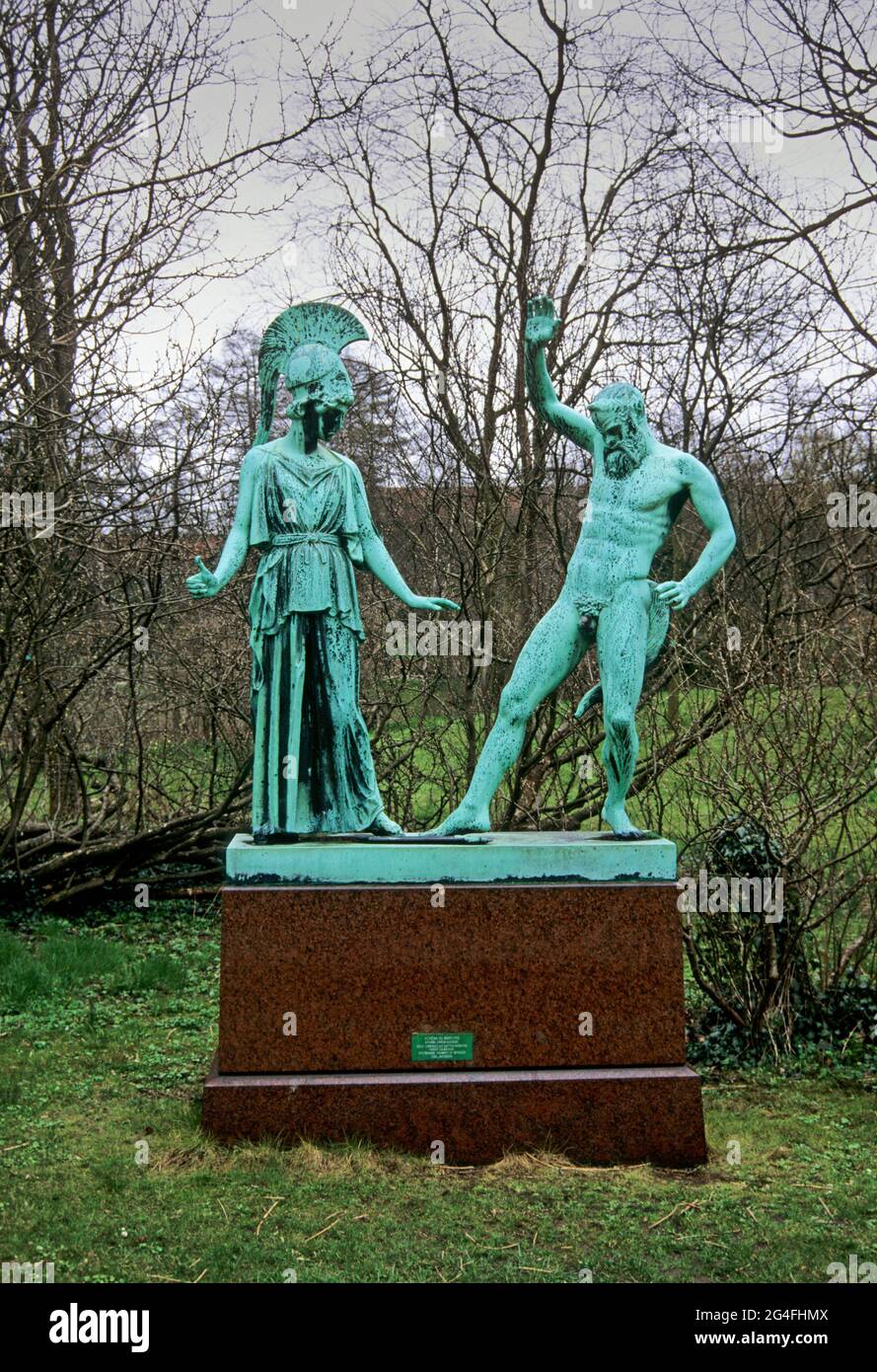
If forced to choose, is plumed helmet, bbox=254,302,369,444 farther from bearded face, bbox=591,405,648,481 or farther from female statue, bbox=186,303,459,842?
bearded face, bbox=591,405,648,481

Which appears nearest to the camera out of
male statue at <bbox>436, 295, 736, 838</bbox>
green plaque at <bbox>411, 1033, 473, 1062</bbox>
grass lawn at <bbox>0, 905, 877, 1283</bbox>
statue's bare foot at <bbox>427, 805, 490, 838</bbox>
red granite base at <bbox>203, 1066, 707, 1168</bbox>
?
grass lawn at <bbox>0, 905, 877, 1283</bbox>

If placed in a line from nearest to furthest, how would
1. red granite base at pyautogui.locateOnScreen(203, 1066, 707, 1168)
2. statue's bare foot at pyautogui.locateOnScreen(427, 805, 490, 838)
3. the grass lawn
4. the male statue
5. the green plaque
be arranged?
the grass lawn, red granite base at pyautogui.locateOnScreen(203, 1066, 707, 1168), the green plaque, the male statue, statue's bare foot at pyautogui.locateOnScreen(427, 805, 490, 838)

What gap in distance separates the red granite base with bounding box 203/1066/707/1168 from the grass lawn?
10 cm

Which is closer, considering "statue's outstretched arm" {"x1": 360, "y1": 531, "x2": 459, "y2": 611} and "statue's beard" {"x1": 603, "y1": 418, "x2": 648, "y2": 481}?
"statue's beard" {"x1": 603, "y1": 418, "x2": 648, "y2": 481}

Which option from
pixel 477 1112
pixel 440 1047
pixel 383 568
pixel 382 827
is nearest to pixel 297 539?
pixel 383 568

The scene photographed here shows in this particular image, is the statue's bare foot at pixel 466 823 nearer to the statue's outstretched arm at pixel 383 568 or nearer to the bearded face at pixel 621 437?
the statue's outstretched arm at pixel 383 568

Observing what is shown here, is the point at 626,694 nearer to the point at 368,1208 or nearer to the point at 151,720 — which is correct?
the point at 368,1208

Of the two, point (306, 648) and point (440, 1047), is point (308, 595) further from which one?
point (440, 1047)

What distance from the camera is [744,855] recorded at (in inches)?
267

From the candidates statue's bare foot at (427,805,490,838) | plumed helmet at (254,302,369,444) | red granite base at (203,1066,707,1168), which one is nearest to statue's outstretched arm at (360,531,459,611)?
plumed helmet at (254,302,369,444)

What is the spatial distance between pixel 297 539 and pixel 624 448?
1.42 m

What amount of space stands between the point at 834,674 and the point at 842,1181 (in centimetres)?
260

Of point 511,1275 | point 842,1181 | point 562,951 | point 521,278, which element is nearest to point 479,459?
point 521,278

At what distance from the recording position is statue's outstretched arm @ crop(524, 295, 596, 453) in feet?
18.5
